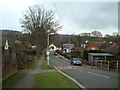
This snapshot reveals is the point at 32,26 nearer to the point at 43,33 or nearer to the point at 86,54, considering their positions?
the point at 43,33

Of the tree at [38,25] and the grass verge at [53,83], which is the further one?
the tree at [38,25]

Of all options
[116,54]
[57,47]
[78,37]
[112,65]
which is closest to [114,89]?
[112,65]

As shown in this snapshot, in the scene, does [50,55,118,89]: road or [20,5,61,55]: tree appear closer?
[50,55,118,89]: road

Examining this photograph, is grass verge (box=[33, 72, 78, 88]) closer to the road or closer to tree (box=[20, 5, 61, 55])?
the road

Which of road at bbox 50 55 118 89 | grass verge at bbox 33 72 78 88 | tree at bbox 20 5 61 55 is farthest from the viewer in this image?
tree at bbox 20 5 61 55

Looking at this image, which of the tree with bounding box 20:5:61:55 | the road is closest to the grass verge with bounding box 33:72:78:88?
the road

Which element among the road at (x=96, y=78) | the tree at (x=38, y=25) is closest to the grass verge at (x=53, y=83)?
the road at (x=96, y=78)

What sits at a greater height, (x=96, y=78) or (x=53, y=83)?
(x=53, y=83)

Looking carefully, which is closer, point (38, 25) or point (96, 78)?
point (96, 78)

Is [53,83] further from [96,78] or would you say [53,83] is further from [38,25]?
[38,25]

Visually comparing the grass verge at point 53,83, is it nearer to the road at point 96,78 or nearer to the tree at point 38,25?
the road at point 96,78

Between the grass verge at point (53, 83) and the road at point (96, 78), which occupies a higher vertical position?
the grass verge at point (53, 83)

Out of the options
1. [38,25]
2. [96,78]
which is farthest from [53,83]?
[38,25]

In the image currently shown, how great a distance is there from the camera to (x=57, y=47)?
143 m
